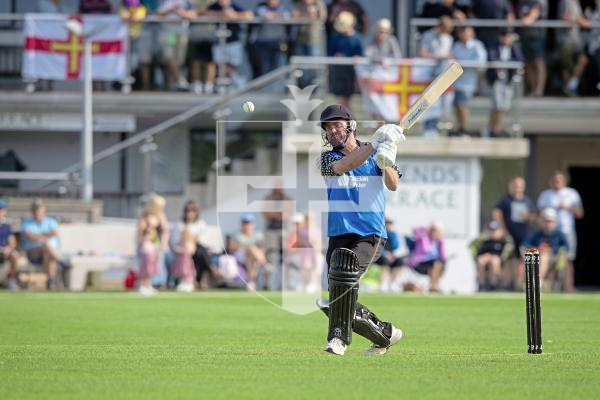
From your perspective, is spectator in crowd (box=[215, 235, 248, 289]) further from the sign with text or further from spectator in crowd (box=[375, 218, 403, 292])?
the sign with text

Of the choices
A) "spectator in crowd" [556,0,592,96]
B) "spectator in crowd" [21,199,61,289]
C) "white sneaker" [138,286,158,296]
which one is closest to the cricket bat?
"white sneaker" [138,286,158,296]

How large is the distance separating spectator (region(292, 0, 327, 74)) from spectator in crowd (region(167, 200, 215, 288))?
151 inches

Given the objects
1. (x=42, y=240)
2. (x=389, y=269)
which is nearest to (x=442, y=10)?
(x=389, y=269)

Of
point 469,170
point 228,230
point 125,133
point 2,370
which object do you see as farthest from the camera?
point 125,133

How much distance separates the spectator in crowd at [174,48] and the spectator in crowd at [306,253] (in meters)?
5.69

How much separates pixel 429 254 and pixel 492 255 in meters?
1.32

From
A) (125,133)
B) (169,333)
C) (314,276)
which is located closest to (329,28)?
(125,133)

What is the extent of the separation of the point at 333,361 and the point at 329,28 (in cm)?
1767

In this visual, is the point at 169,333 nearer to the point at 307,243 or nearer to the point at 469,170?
the point at 307,243

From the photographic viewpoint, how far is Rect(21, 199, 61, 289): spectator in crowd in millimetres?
24219

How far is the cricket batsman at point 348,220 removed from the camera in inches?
421

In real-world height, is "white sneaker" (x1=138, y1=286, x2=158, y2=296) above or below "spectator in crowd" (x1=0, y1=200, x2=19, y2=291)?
below

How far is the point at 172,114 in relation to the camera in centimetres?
2848

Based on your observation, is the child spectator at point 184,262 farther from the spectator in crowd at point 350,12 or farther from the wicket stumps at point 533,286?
the wicket stumps at point 533,286
